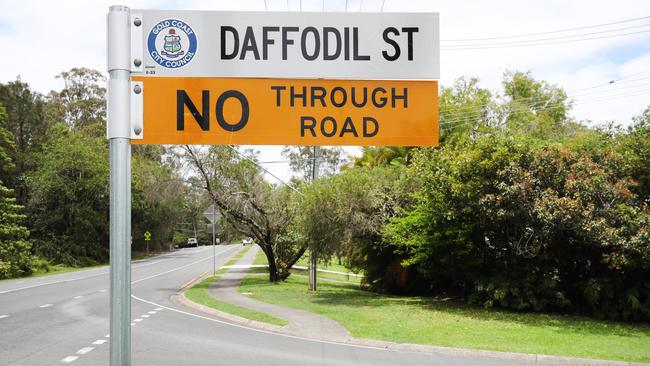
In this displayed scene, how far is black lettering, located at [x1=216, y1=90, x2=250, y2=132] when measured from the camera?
10.6 ft

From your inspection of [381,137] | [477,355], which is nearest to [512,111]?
[477,355]

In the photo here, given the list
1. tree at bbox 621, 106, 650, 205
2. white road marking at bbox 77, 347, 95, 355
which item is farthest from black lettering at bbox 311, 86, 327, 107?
tree at bbox 621, 106, 650, 205

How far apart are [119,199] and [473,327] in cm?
1302

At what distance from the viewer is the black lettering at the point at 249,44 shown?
325 centimetres

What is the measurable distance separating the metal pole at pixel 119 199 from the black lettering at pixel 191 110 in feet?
1.06

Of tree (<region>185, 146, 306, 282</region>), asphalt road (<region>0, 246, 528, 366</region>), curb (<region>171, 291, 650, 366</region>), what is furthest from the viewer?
tree (<region>185, 146, 306, 282</region>)

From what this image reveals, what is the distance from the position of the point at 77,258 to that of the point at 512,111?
38.7 meters

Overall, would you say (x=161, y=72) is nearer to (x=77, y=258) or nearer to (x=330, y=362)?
(x=330, y=362)

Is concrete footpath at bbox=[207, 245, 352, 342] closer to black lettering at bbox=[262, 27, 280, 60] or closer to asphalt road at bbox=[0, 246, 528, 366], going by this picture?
asphalt road at bbox=[0, 246, 528, 366]

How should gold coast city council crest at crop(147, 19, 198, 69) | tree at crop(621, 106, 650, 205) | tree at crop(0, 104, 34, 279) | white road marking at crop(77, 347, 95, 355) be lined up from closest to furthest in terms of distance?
gold coast city council crest at crop(147, 19, 198, 69)
white road marking at crop(77, 347, 95, 355)
tree at crop(621, 106, 650, 205)
tree at crop(0, 104, 34, 279)

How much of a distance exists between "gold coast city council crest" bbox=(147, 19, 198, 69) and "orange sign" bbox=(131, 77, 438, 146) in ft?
0.49

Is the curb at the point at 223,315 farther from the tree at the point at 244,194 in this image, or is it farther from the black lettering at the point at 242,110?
the black lettering at the point at 242,110

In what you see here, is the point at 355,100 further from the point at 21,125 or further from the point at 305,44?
the point at 21,125

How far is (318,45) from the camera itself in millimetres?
3258
